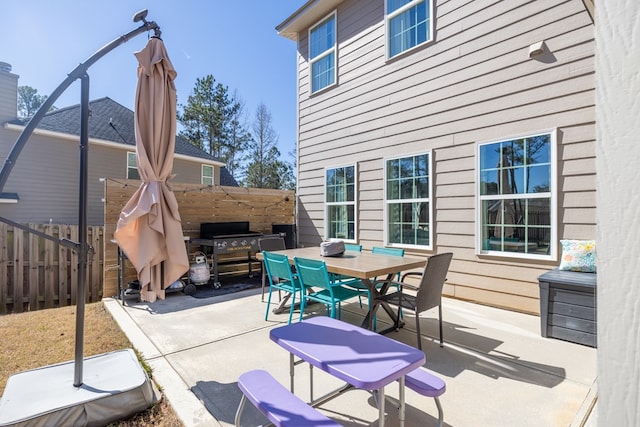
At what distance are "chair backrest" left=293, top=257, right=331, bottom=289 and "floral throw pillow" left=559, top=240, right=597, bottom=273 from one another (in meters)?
2.70

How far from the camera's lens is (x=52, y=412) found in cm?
185

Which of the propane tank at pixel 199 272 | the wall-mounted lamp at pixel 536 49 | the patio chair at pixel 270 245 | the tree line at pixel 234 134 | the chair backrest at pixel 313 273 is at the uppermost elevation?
the tree line at pixel 234 134

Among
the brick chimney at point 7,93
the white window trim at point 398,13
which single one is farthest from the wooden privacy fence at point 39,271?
the white window trim at point 398,13

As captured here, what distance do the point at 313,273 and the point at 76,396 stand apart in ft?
7.02

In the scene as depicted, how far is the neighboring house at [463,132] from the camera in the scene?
3770mm

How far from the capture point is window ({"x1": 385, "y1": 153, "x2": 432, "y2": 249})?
16.8ft

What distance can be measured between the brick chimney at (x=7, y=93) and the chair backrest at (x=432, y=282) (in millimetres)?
12023

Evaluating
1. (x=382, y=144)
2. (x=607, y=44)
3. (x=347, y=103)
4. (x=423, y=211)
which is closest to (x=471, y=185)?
(x=423, y=211)

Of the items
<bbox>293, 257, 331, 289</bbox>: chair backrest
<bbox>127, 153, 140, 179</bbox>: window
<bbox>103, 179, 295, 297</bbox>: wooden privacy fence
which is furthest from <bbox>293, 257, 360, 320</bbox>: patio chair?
<bbox>127, 153, 140, 179</bbox>: window

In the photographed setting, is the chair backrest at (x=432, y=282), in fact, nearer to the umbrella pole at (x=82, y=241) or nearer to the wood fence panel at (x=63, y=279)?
the umbrella pole at (x=82, y=241)

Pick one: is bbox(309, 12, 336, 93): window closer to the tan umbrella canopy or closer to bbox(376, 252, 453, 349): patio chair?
the tan umbrella canopy

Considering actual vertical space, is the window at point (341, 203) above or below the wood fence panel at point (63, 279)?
above

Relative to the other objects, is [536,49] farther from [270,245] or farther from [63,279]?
[63,279]

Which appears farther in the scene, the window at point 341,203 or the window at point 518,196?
the window at point 341,203
